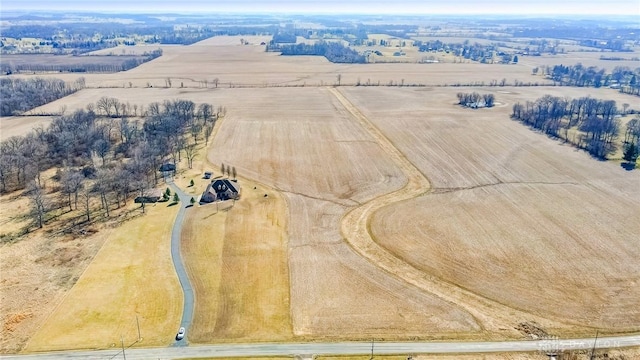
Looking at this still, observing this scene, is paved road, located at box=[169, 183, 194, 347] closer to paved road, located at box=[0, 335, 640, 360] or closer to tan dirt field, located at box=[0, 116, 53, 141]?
paved road, located at box=[0, 335, 640, 360]

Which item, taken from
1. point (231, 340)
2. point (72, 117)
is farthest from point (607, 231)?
point (72, 117)

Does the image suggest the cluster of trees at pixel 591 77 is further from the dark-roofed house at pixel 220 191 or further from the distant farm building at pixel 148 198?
the distant farm building at pixel 148 198

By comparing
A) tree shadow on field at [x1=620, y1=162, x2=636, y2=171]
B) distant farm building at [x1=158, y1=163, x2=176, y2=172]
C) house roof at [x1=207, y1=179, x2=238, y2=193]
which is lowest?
distant farm building at [x1=158, y1=163, x2=176, y2=172]

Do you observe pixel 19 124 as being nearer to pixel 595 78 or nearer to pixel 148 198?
pixel 148 198

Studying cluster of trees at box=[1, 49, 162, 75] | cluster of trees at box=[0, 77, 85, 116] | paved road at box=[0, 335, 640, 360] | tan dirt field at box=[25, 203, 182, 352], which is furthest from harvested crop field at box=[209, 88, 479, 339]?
cluster of trees at box=[1, 49, 162, 75]

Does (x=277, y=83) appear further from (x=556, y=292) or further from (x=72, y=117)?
(x=556, y=292)

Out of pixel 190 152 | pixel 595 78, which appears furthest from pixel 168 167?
pixel 595 78
